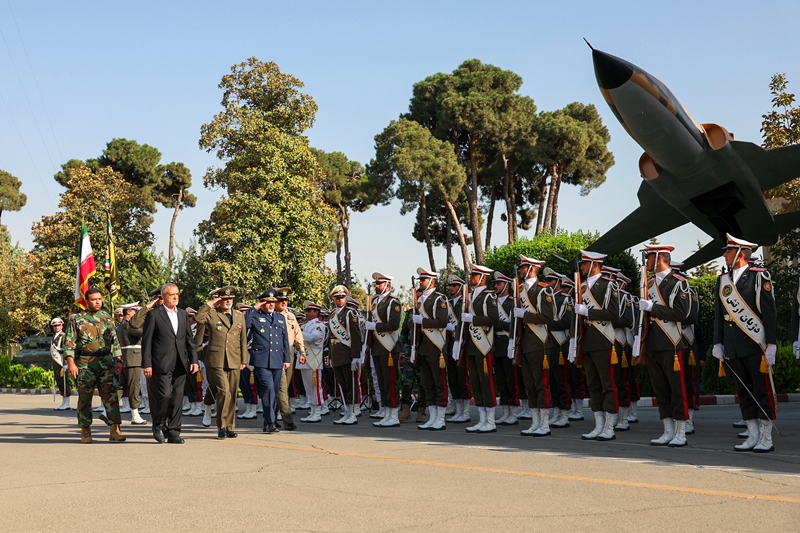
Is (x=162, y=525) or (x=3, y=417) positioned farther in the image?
(x=3, y=417)

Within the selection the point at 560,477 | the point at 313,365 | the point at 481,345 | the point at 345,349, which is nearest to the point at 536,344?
the point at 481,345

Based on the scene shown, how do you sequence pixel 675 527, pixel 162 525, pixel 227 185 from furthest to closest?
pixel 227 185 < pixel 162 525 < pixel 675 527

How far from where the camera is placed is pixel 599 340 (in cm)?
1080

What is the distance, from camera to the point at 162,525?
5754mm

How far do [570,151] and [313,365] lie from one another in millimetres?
38171

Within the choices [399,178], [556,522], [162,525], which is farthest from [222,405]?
[399,178]

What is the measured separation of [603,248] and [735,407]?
230 inches

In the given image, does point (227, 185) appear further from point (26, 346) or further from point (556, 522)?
point (556, 522)

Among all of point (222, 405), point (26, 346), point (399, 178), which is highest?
point (399, 178)

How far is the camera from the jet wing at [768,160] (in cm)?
1758

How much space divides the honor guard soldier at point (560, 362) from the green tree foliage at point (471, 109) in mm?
37107

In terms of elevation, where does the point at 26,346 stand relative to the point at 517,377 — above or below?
above

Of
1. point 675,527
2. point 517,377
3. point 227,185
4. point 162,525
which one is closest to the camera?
point 675,527

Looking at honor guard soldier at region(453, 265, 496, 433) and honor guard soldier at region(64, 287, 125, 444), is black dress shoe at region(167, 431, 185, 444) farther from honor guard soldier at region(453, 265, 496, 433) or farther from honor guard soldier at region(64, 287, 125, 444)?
honor guard soldier at region(453, 265, 496, 433)
